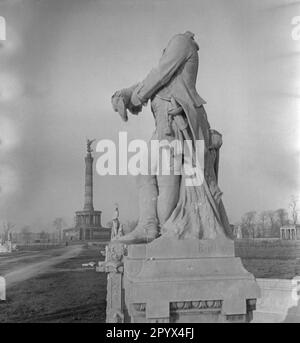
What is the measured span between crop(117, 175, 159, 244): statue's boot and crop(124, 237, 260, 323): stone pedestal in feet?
0.69

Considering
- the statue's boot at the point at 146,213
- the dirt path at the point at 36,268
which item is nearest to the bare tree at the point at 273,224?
the dirt path at the point at 36,268

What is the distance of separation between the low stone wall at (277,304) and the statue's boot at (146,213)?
9.55 feet

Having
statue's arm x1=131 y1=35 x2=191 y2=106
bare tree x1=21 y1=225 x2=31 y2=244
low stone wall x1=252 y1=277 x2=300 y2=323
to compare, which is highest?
statue's arm x1=131 y1=35 x2=191 y2=106

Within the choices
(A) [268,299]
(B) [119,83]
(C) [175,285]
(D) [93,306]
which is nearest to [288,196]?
(A) [268,299]

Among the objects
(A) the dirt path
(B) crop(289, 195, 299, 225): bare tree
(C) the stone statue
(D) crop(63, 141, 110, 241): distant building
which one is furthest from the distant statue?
(C) the stone statue

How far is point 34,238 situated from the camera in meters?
9.98

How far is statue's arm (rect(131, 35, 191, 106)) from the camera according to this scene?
3.04 meters

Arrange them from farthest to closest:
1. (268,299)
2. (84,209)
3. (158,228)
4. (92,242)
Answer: (92,242)
(84,209)
(268,299)
(158,228)

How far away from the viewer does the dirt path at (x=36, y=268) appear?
966 cm

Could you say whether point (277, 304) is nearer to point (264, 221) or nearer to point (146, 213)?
point (146, 213)

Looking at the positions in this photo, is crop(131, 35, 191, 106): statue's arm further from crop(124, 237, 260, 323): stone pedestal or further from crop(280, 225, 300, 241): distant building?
crop(280, 225, 300, 241): distant building

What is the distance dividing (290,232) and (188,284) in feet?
26.1

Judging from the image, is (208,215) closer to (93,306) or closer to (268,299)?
(268,299)

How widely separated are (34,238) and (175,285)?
8.12m
